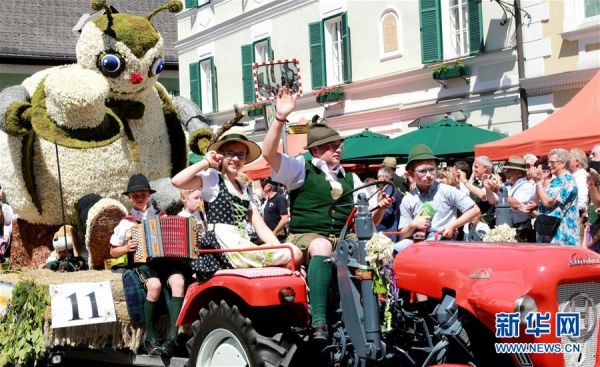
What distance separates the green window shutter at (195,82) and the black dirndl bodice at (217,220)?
19566 mm

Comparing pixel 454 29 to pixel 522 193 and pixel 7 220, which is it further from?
pixel 7 220

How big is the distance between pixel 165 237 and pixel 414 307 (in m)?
2.16

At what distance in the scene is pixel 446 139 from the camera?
12.5 meters

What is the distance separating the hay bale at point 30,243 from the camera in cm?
871

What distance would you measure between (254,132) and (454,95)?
7.56 meters

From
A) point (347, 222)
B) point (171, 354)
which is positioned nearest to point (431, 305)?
point (347, 222)

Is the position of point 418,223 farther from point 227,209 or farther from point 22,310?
point 22,310

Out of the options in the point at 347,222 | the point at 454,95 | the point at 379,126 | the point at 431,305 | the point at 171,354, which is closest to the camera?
the point at 431,305

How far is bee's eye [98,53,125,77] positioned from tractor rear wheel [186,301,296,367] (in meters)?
3.42

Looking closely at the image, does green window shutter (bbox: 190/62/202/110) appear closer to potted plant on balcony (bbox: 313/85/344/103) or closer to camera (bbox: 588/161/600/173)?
potted plant on balcony (bbox: 313/85/344/103)

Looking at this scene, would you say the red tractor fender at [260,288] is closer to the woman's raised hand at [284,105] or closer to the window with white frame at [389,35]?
the woman's raised hand at [284,105]

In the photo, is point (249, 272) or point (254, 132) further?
point (254, 132)

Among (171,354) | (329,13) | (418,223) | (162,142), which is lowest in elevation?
(171,354)

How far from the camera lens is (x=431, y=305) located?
491 centimetres
